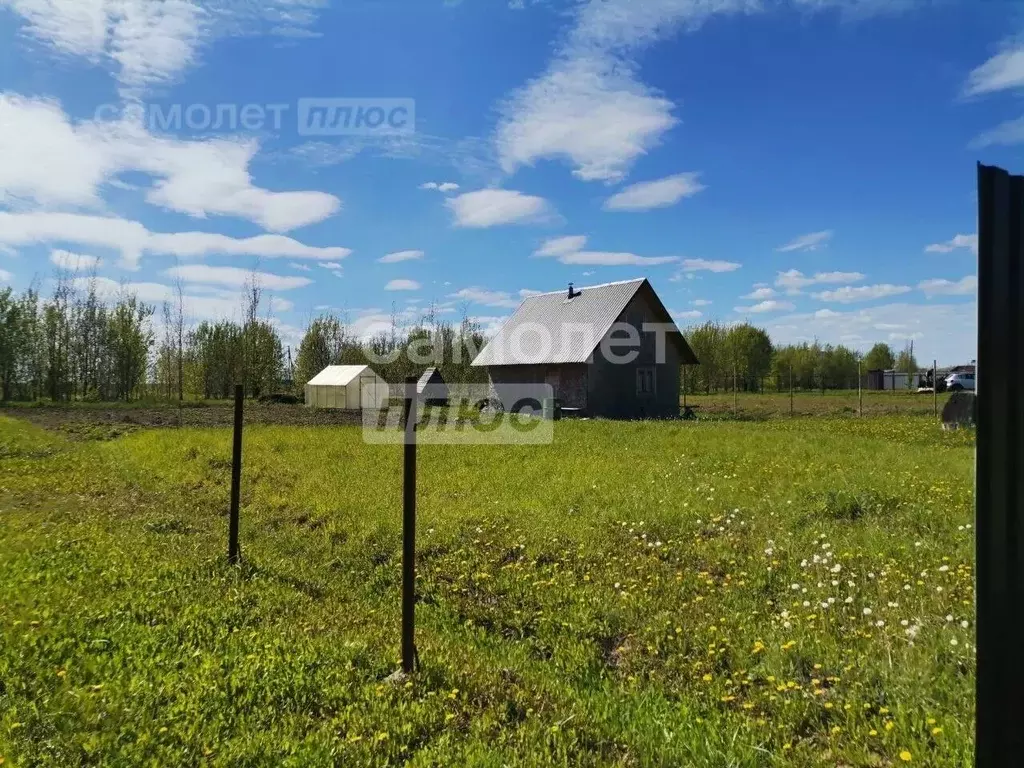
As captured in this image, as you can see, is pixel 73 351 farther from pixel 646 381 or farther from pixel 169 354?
pixel 646 381

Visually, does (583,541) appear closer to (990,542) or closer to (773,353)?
(990,542)

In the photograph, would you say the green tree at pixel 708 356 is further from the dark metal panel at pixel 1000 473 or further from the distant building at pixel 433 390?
the dark metal panel at pixel 1000 473

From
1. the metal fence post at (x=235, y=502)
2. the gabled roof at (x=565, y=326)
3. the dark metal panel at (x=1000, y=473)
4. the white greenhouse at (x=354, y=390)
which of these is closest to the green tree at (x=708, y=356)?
the gabled roof at (x=565, y=326)

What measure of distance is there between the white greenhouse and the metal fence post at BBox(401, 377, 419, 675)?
29283mm

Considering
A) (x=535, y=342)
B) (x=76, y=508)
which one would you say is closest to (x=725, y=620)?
(x=76, y=508)

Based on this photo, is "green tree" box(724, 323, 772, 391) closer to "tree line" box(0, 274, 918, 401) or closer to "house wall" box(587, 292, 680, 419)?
"tree line" box(0, 274, 918, 401)

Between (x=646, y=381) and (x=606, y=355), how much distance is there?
2.59 m

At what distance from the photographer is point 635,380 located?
28.7m

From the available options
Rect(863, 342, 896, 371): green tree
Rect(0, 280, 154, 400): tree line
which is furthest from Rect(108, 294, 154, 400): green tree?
Rect(863, 342, 896, 371): green tree

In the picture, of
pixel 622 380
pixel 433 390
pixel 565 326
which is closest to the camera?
pixel 622 380

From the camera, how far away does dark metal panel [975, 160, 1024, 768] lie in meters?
1.61

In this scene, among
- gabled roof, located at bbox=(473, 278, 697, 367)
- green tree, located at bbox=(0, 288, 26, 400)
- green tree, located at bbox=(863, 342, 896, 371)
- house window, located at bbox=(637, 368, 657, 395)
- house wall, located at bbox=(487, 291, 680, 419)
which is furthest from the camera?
green tree, located at bbox=(863, 342, 896, 371)

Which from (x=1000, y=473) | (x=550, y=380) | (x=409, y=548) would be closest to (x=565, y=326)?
(x=550, y=380)

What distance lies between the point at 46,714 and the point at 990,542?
5.02m
